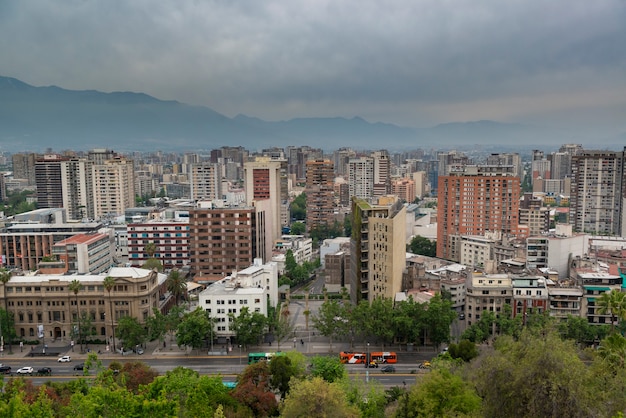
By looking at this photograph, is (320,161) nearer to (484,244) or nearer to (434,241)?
(434,241)

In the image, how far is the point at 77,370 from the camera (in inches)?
1781

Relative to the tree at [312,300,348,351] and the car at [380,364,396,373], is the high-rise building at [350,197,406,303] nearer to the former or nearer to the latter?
the tree at [312,300,348,351]

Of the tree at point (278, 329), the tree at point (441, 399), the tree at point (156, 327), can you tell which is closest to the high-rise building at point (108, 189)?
the tree at point (156, 327)

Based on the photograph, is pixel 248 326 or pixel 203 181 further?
pixel 203 181

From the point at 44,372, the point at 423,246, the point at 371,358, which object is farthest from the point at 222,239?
the point at 423,246

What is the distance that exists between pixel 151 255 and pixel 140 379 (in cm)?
4502

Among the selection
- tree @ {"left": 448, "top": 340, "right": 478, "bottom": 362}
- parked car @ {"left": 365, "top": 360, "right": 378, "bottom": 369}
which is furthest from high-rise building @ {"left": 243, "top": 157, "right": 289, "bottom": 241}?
tree @ {"left": 448, "top": 340, "right": 478, "bottom": 362}

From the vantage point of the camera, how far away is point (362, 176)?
14488 centimetres

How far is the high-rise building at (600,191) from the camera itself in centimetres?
10112

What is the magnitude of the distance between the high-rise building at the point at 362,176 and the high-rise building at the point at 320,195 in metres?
26.6

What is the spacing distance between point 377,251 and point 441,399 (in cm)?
2673

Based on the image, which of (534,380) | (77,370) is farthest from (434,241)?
(534,380)

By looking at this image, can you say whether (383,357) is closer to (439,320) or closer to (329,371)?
(439,320)

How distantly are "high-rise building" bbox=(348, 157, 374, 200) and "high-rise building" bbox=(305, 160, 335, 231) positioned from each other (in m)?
26.6
